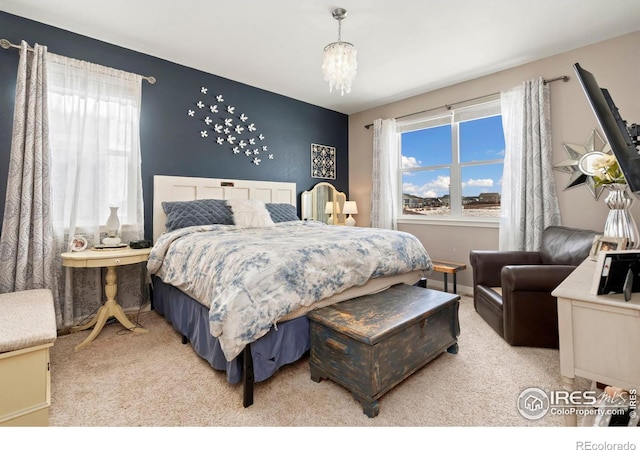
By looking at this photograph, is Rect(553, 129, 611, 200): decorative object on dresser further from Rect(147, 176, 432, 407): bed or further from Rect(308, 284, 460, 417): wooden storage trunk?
Rect(308, 284, 460, 417): wooden storage trunk

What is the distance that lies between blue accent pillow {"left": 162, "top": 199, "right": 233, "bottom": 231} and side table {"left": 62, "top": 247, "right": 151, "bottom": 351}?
361 millimetres

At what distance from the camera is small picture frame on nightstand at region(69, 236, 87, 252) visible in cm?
247

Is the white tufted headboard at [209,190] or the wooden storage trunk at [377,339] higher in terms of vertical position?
the white tufted headboard at [209,190]

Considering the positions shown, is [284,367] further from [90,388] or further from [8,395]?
[8,395]

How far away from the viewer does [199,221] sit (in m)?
2.90

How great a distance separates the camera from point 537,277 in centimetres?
207

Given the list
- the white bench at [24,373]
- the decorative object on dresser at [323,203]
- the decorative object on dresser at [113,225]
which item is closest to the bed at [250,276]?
the decorative object on dresser at [113,225]

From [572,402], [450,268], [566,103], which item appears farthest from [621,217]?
[566,103]

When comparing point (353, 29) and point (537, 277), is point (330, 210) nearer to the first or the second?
point (353, 29)

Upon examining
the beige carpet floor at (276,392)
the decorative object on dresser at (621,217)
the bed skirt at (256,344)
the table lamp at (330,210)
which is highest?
the table lamp at (330,210)

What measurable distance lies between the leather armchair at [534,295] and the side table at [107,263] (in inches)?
110

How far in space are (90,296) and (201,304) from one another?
4.80 ft

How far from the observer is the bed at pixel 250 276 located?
5.29 ft

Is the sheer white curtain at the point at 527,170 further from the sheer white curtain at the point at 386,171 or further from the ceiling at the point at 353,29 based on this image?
the sheer white curtain at the point at 386,171
